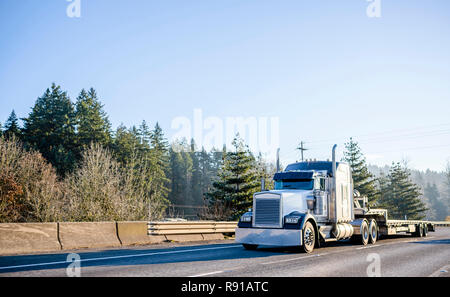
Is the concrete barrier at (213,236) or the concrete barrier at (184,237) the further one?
the concrete barrier at (213,236)

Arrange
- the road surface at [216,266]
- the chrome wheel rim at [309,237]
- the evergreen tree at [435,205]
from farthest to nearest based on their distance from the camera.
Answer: the evergreen tree at [435,205]
the chrome wheel rim at [309,237]
the road surface at [216,266]

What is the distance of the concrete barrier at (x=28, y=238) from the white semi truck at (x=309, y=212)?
6036mm

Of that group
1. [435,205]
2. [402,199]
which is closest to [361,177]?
[402,199]

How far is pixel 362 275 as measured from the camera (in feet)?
26.1

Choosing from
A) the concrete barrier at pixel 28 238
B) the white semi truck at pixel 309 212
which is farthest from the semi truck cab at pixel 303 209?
the concrete barrier at pixel 28 238

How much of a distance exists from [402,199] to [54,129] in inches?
2817

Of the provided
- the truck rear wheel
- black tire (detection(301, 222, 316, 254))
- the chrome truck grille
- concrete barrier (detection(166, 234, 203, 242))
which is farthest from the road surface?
concrete barrier (detection(166, 234, 203, 242))

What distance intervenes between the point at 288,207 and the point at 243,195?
31.0 m

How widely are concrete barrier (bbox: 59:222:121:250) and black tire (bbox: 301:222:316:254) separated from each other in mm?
6925

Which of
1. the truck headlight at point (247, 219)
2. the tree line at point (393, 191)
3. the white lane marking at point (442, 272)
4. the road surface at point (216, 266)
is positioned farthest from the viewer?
the tree line at point (393, 191)

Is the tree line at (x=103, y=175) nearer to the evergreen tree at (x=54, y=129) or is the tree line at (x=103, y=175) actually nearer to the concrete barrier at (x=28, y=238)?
the evergreen tree at (x=54, y=129)

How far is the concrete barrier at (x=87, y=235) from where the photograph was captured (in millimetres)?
13133

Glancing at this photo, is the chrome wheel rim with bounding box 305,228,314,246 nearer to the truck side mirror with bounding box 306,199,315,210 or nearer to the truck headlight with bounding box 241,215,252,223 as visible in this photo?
the truck side mirror with bounding box 306,199,315,210

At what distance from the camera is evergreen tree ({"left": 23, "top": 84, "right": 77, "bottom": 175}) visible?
203ft
